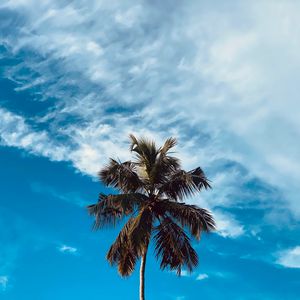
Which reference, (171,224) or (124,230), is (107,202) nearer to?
(124,230)

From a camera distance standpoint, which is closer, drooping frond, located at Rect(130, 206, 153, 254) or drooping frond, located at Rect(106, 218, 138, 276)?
drooping frond, located at Rect(130, 206, 153, 254)

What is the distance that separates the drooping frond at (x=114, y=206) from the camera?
31000mm

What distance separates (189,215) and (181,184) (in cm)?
213

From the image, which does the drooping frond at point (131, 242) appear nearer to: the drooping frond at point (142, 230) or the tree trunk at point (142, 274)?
→ the drooping frond at point (142, 230)

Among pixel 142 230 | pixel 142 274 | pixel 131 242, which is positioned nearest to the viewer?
pixel 131 242

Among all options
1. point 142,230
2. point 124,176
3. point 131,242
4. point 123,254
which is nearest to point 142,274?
point 123,254

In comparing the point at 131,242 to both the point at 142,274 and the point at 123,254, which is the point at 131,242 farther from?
the point at 142,274

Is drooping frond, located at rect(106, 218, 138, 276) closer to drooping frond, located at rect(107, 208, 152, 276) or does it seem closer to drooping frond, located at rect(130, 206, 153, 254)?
drooping frond, located at rect(107, 208, 152, 276)

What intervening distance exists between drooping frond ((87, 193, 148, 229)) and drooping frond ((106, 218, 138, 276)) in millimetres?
920

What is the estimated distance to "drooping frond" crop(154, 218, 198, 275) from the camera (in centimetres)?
3117

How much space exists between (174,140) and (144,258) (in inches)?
297

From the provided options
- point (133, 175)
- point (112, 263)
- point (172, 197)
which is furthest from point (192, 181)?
point (112, 263)

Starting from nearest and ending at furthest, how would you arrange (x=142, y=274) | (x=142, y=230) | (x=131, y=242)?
(x=131, y=242) → (x=142, y=230) → (x=142, y=274)

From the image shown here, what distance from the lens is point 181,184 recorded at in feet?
107
